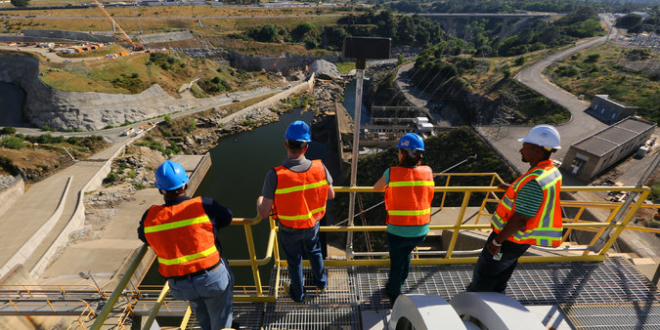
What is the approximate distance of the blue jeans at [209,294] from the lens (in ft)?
8.94

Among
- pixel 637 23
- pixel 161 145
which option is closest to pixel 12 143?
pixel 161 145

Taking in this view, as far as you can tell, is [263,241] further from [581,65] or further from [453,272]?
[581,65]

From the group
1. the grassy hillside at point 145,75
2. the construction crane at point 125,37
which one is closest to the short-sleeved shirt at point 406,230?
the grassy hillside at point 145,75

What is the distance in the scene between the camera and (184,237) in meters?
2.59

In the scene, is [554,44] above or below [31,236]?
above

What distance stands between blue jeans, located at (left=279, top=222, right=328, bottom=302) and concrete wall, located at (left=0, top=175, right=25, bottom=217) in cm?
2576

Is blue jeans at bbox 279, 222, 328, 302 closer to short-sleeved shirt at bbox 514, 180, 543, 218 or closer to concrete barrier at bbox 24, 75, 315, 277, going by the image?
short-sleeved shirt at bbox 514, 180, 543, 218

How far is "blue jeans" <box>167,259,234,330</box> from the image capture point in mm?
2725

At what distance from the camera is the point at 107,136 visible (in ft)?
94.6

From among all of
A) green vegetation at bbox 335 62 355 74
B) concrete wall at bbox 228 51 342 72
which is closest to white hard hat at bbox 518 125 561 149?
concrete wall at bbox 228 51 342 72

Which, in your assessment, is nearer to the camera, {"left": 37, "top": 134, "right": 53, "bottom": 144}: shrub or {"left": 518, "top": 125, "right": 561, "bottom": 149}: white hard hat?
{"left": 518, "top": 125, "right": 561, "bottom": 149}: white hard hat

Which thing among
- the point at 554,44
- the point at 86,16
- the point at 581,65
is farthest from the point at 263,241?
the point at 86,16

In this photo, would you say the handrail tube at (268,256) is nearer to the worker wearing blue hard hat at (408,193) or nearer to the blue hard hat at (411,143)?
the worker wearing blue hard hat at (408,193)

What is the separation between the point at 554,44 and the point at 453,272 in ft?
235
